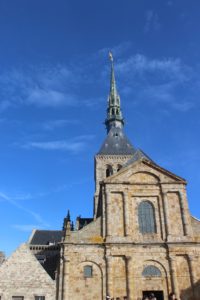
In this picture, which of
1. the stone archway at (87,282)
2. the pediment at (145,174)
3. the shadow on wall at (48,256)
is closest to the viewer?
the stone archway at (87,282)

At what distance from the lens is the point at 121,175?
2759 cm

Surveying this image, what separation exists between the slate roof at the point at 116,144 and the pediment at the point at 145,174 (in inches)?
897

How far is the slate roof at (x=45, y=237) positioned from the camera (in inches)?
1817

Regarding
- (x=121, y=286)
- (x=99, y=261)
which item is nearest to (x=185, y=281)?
(x=121, y=286)

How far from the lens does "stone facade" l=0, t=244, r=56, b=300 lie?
2305 cm

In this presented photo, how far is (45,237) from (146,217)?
1031 inches

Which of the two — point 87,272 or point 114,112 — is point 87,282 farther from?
point 114,112

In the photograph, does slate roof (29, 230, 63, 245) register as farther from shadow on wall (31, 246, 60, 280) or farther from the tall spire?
the tall spire

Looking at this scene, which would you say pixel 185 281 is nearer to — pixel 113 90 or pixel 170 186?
pixel 170 186

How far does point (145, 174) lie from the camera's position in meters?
28.0

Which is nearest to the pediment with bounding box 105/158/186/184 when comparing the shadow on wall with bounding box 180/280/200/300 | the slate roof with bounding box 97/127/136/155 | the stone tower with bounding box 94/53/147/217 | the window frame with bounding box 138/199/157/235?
the window frame with bounding box 138/199/157/235

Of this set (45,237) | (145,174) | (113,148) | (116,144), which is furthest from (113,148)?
(145,174)

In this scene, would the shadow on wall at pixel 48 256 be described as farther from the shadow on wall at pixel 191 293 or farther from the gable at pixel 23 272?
A: the shadow on wall at pixel 191 293

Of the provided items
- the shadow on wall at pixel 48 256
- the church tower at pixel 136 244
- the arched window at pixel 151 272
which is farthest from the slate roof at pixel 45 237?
the arched window at pixel 151 272
